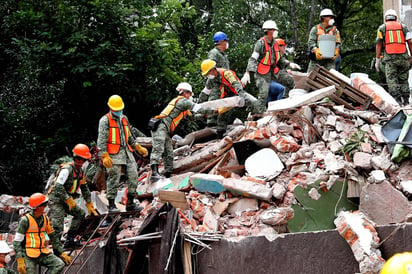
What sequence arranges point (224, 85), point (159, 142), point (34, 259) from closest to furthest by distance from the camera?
point (34, 259) < point (159, 142) < point (224, 85)

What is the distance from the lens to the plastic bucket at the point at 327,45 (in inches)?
504

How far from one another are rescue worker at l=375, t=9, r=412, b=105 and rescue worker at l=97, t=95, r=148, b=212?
515 cm

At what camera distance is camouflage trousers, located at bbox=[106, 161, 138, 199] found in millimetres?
9898

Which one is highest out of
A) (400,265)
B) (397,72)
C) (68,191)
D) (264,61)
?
(264,61)

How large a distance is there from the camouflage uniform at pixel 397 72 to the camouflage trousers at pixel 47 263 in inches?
268

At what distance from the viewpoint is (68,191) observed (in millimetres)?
9641

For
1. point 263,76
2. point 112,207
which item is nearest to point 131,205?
point 112,207

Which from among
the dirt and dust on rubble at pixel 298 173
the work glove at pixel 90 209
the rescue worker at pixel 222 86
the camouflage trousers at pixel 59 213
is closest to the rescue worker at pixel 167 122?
the dirt and dust on rubble at pixel 298 173

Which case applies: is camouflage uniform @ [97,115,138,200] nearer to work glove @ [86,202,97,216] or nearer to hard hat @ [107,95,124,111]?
hard hat @ [107,95,124,111]

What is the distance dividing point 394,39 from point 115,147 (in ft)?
18.5

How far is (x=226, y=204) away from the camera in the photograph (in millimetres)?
Answer: 9594

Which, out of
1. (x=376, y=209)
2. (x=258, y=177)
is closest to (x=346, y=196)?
(x=376, y=209)

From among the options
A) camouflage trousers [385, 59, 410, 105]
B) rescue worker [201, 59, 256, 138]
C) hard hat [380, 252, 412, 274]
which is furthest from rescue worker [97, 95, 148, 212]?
hard hat [380, 252, 412, 274]

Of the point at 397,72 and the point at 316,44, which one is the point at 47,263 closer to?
the point at 316,44
